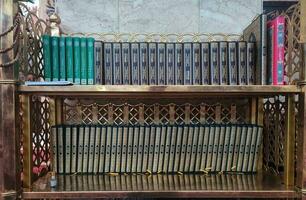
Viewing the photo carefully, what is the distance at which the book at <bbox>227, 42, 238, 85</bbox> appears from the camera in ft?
4.32

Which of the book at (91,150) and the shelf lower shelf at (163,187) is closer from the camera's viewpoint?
the shelf lower shelf at (163,187)

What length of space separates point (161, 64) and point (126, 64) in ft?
0.47

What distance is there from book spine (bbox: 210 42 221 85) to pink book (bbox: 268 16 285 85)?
0.67 ft

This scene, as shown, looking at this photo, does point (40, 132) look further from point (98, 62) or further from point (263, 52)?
point (263, 52)

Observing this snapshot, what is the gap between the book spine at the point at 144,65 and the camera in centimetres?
133

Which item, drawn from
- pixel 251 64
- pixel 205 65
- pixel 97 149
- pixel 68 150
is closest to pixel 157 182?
pixel 97 149

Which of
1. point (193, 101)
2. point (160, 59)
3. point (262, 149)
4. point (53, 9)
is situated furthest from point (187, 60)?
point (53, 9)

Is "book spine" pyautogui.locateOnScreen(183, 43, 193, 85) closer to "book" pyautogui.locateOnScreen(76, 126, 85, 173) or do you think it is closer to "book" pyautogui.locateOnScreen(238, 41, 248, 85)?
"book" pyautogui.locateOnScreen(238, 41, 248, 85)

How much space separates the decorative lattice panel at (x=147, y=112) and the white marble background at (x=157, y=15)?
36 cm

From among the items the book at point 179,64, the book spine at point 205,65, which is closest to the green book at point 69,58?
the book at point 179,64

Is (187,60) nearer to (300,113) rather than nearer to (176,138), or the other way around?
(176,138)

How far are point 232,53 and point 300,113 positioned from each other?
1.17 ft

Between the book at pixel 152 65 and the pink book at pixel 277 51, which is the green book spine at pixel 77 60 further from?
the pink book at pixel 277 51

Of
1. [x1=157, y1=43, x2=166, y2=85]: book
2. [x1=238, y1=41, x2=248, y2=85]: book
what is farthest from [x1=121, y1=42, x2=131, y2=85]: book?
[x1=238, y1=41, x2=248, y2=85]: book
